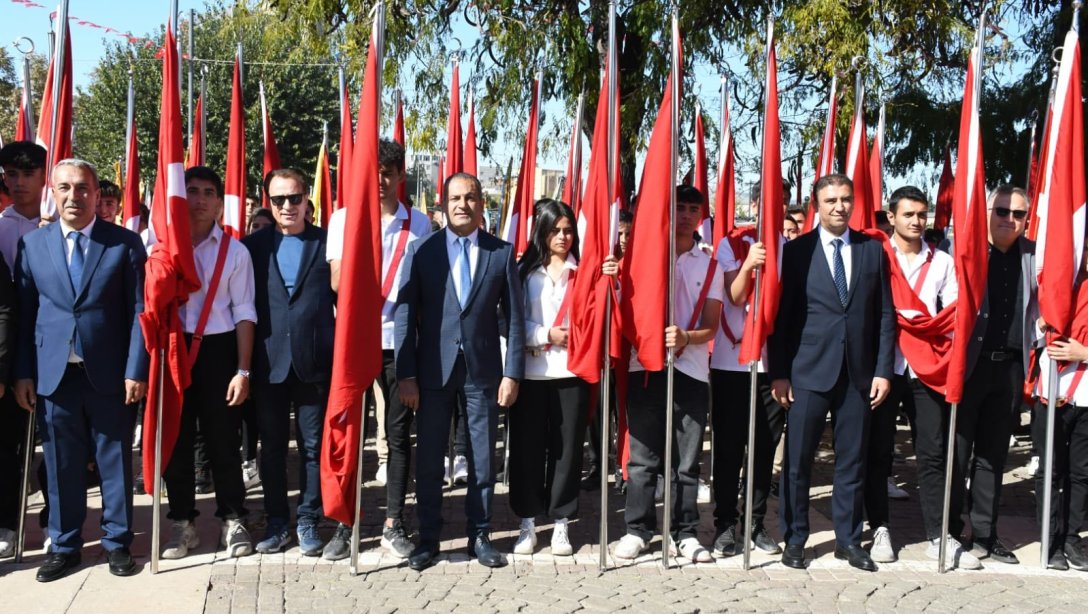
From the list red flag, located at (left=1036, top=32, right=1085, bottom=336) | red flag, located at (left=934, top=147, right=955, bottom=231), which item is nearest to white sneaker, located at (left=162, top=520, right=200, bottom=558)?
red flag, located at (left=1036, top=32, right=1085, bottom=336)

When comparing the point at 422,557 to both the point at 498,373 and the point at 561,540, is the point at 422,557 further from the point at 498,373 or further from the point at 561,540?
the point at 498,373

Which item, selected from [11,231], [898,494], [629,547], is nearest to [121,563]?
[11,231]

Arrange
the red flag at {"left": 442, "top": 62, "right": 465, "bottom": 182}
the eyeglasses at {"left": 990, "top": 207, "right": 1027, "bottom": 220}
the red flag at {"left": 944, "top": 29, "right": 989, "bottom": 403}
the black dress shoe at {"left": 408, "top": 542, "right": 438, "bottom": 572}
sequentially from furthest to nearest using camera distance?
the red flag at {"left": 442, "top": 62, "right": 465, "bottom": 182}
the eyeglasses at {"left": 990, "top": 207, "right": 1027, "bottom": 220}
the red flag at {"left": 944, "top": 29, "right": 989, "bottom": 403}
the black dress shoe at {"left": 408, "top": 542, "right": 438, "bottom": 572}

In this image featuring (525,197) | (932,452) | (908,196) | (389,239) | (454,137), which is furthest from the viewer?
(454,137)

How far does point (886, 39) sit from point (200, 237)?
27.8ft

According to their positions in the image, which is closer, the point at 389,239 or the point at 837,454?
the point at 837,454

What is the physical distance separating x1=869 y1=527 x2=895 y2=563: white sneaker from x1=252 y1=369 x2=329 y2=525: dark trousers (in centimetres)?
305

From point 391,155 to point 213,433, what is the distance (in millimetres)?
1847

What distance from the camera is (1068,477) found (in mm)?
5867

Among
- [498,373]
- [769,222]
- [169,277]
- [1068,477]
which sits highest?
[769,222]

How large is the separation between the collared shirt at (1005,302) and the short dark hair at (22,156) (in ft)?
17.6

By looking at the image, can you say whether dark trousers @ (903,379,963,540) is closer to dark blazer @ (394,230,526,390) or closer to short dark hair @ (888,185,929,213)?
short dark hair @ (888,185,929,213)

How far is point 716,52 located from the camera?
42.4ft

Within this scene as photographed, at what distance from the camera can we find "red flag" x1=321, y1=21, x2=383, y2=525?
5.18 m
